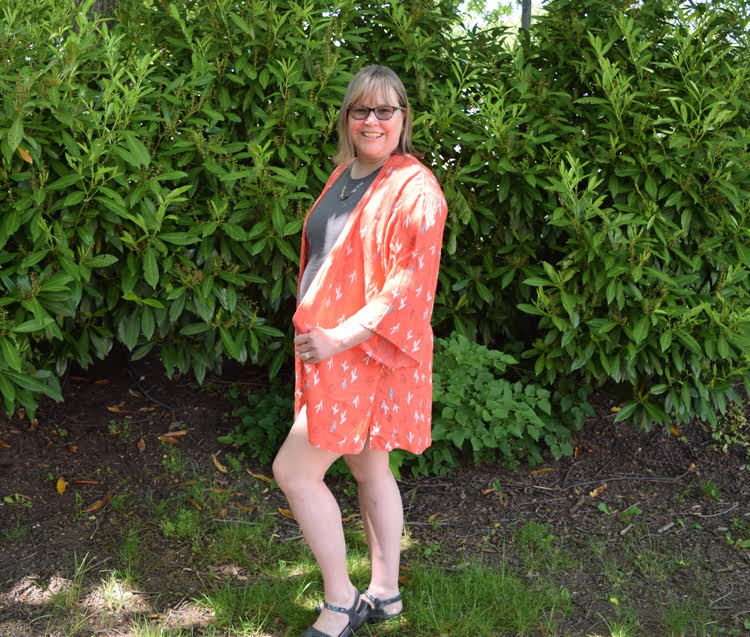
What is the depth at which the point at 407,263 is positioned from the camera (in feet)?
8.46

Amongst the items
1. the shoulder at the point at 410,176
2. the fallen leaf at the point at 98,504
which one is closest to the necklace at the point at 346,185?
the shoulder at the point at 410,176

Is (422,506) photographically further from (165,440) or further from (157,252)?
(157,252)

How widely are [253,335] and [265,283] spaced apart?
0.26 m

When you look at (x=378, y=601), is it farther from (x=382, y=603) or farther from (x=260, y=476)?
(x=260, y=476)

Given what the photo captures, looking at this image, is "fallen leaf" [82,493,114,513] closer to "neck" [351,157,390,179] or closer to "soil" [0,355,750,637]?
"soil" [0,355,750,637]

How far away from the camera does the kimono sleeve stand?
2.58 m

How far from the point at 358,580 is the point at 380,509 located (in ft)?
1.95

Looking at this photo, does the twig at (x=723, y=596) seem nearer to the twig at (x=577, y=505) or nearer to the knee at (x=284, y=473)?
the twig at (x=577, y=505)

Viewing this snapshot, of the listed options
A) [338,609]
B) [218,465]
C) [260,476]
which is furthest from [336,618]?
[218,465]

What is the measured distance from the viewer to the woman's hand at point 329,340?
254cm

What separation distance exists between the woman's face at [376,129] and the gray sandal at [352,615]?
1619mm

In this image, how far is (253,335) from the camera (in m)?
3.95

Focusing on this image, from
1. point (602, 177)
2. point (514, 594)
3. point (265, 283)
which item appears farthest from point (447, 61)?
point (514, 594)

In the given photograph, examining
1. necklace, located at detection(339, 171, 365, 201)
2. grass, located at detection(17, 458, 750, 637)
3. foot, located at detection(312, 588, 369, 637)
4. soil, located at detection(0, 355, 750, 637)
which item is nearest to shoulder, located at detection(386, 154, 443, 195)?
necklace, located at detection(339, 171, 365, 201)
